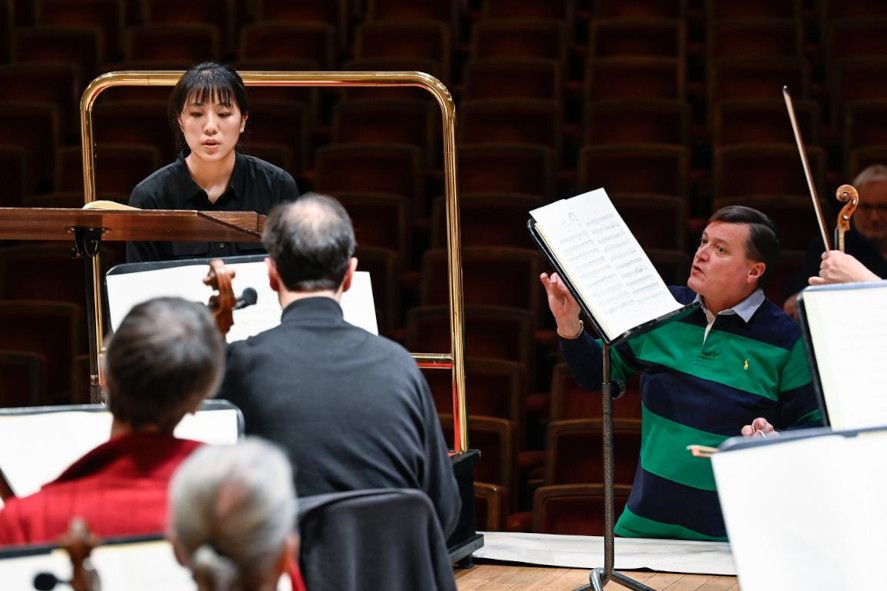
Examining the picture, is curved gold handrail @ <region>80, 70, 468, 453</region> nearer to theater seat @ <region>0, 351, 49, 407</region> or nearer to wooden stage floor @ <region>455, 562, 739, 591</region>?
wooden stage floor @ <region>455, 562, 739, 591</region>

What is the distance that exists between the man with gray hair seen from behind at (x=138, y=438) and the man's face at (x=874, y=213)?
70.4 inches

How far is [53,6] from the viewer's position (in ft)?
13.0

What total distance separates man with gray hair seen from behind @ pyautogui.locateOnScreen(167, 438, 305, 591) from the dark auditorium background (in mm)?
1556

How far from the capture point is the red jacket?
0.89 m

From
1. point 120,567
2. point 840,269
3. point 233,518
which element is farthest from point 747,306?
point 233,518

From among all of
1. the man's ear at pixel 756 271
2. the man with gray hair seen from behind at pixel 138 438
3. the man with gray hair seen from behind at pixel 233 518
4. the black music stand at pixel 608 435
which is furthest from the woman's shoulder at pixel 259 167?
the man with gray hair seen from behind at pixel 233 518

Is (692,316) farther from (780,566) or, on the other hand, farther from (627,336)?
(780,566)

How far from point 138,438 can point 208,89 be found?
0.87 meters

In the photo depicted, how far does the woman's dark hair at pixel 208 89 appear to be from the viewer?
1.70 m

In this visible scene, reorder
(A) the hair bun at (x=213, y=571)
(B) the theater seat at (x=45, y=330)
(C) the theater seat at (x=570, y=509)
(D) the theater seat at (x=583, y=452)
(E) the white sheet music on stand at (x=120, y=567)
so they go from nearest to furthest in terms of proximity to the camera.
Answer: (A) the hair bun at (x=213, y=571), (E) the white sheet music on stand at (x=120, y=567), (C) the theater seat at (x=570, y=509), (D) the theater seat at (x=583, y=452), (B) the theater seat at (x=45, y=330)

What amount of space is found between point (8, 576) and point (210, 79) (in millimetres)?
1001

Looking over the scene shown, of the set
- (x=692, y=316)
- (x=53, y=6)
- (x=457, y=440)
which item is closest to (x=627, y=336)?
(x=692, y=316)

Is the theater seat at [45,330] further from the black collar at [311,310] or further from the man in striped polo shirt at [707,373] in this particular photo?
the black collar at [311,310]

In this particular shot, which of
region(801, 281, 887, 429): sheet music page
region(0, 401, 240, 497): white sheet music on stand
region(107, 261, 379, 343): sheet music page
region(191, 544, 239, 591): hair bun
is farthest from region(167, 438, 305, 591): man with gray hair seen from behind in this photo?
region(107, 261, 379, 343): sheet music page
